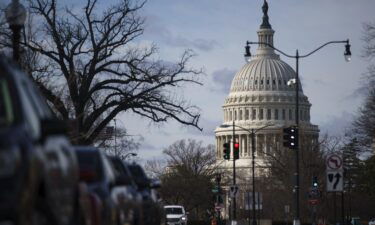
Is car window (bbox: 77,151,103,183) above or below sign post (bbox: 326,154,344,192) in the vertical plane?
below

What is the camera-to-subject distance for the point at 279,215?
14138 centimetres

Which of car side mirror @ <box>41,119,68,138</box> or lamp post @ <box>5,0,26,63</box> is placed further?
lamp post @ <box>5,0,26,63</box>

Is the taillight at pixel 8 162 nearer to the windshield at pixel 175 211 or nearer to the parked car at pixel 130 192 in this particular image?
the parked car at pixel 130 192

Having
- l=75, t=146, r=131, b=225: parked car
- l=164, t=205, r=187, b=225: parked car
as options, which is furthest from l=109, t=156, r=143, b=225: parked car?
l=164, t=205, r=187, b=225: parked car

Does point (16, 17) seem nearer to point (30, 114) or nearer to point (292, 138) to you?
point (30, 114)

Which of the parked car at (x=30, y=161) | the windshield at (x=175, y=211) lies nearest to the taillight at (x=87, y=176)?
the parked car at (x=30, y=161)

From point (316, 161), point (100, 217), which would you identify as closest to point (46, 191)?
point (100, 217)

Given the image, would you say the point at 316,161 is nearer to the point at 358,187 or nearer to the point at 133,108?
the point at 358,187

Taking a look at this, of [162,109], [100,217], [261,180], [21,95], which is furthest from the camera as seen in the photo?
[261,180]

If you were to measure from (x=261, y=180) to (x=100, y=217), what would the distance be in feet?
446

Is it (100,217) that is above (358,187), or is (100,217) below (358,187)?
below

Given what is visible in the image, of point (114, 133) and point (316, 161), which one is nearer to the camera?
point (114, 133)

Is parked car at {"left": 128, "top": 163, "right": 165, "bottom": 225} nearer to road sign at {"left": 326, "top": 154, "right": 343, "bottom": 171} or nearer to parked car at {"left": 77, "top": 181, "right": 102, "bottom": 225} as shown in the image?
road sign at {"left": 326, "top": 154, "right": 343, "bottom": 171}

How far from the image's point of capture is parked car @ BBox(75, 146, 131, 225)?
1340cm
